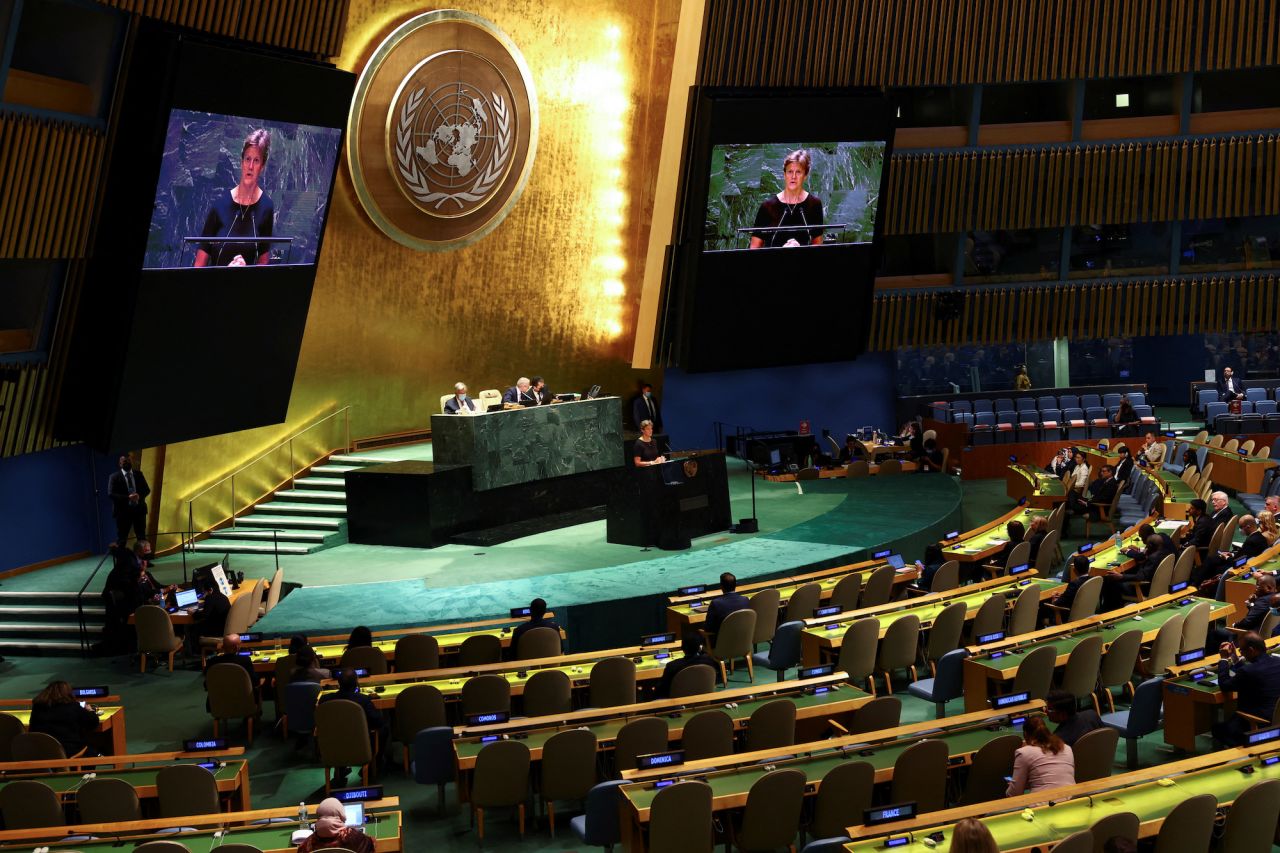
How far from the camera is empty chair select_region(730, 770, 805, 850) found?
23.3 feet

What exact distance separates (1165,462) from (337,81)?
13.5 m

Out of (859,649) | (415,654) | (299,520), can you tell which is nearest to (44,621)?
(299,520)

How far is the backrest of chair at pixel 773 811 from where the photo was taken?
23.3 ft

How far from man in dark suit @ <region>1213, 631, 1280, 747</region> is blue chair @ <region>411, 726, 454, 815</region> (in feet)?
15.8

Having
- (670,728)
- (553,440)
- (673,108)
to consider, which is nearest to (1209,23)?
(673,108)

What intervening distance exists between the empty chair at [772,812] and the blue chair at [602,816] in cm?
66

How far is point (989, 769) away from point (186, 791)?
4449 mm

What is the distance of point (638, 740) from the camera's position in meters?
8.12

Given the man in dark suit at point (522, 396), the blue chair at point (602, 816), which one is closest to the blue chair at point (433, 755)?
the blue chair at point (602, 816)

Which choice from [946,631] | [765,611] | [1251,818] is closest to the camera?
[1251,818]

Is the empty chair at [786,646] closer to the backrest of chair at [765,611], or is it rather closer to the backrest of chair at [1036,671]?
the backrest of chair at [765,611]

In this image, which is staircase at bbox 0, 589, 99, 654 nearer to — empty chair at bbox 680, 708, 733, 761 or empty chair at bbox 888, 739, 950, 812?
empty chair at bbox 680, 708, 733, 761

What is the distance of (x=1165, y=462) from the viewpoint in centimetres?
2089

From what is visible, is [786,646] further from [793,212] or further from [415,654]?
[793,212]
